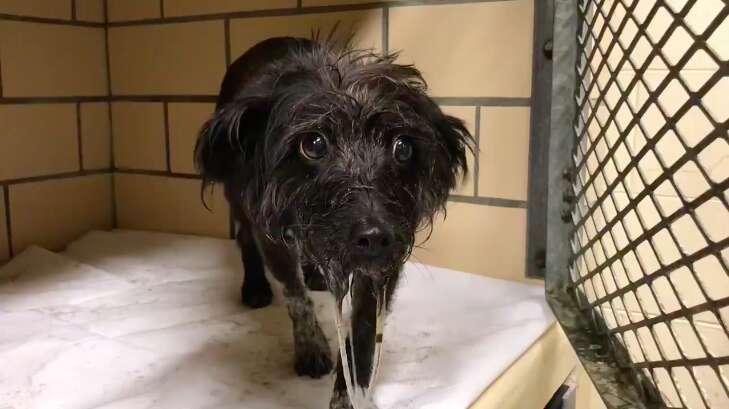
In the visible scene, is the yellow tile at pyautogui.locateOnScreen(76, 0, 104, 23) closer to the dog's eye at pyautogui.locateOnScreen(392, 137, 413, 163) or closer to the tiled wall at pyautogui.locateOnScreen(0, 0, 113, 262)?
the tiled wall at pyautogui.locateOnScreen(0, 0, 113, 262)

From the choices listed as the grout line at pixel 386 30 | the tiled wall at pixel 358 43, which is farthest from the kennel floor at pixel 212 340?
the grout line at pixel 386 30

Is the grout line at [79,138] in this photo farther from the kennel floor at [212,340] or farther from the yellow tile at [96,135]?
the kennel floor at [212,340]

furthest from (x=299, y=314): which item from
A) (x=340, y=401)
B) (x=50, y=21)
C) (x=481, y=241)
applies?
(x=50, y=21)

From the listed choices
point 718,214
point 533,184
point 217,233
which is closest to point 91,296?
point 217,233

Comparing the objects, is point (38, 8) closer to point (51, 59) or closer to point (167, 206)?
point (51, 59)

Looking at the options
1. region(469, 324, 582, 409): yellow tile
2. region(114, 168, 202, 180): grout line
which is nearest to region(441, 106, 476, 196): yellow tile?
region(469, 324, 582, 409): yellow tile

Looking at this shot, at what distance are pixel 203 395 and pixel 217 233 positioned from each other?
782 mm

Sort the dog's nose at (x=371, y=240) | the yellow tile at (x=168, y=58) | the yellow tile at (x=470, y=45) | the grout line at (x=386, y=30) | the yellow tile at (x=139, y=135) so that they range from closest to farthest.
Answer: the dog's nose at (x=371, y=240) < the yellow tile at (x=470, y=45) < the grout line at (x=386, y=30) < the yellow tile at (x=168, y=58) < the yellow tile at (x=139, y=135)

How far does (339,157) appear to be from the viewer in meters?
0.74

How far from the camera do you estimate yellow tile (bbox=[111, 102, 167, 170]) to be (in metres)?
1.60

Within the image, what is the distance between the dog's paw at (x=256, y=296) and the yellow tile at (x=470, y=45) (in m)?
0.51

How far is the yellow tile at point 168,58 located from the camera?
149 cm

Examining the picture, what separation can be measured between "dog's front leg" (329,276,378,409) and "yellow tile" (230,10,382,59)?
2.11 ft

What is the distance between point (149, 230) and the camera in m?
1.67
